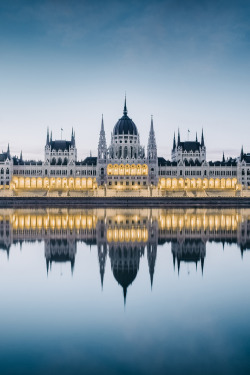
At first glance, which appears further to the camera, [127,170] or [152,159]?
[152,159]

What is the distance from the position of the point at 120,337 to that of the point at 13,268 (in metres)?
9.58

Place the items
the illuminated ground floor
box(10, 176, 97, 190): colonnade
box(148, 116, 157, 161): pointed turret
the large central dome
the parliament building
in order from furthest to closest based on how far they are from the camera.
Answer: the large central dome < box(148, 116, 157, 161): pointed turret < box(10, 176, 97, 190): colonnade < the parliament building < the illuminated ground floor

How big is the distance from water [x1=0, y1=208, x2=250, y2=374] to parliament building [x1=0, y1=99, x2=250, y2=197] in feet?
300

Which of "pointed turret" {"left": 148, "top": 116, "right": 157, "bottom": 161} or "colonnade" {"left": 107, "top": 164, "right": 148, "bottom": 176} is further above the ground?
"pointed turret" {"left": 148, "top": 116, "right": 157, "bottom": 161}

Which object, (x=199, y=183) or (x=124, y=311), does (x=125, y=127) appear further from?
(x=124, y=311)

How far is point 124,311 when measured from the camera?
Result: 1181cm

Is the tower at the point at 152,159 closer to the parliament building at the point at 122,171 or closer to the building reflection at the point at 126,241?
the parliament building at the point at 122,171

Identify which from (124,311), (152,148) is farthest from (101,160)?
(124,311)

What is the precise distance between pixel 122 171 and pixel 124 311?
105706 mm

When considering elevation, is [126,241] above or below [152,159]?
below

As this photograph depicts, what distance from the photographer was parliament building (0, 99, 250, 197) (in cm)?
11619

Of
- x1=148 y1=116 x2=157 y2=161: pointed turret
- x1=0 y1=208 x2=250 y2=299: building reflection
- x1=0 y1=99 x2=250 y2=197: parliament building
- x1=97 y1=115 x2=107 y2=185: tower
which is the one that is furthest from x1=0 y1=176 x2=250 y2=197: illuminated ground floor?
x1=0 y1=208 x2=250 y2=299: building reflection

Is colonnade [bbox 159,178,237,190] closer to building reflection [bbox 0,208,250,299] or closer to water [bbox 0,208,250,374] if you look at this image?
building reflection [bbox 0,208,250,299]

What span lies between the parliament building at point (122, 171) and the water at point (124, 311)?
300ft
